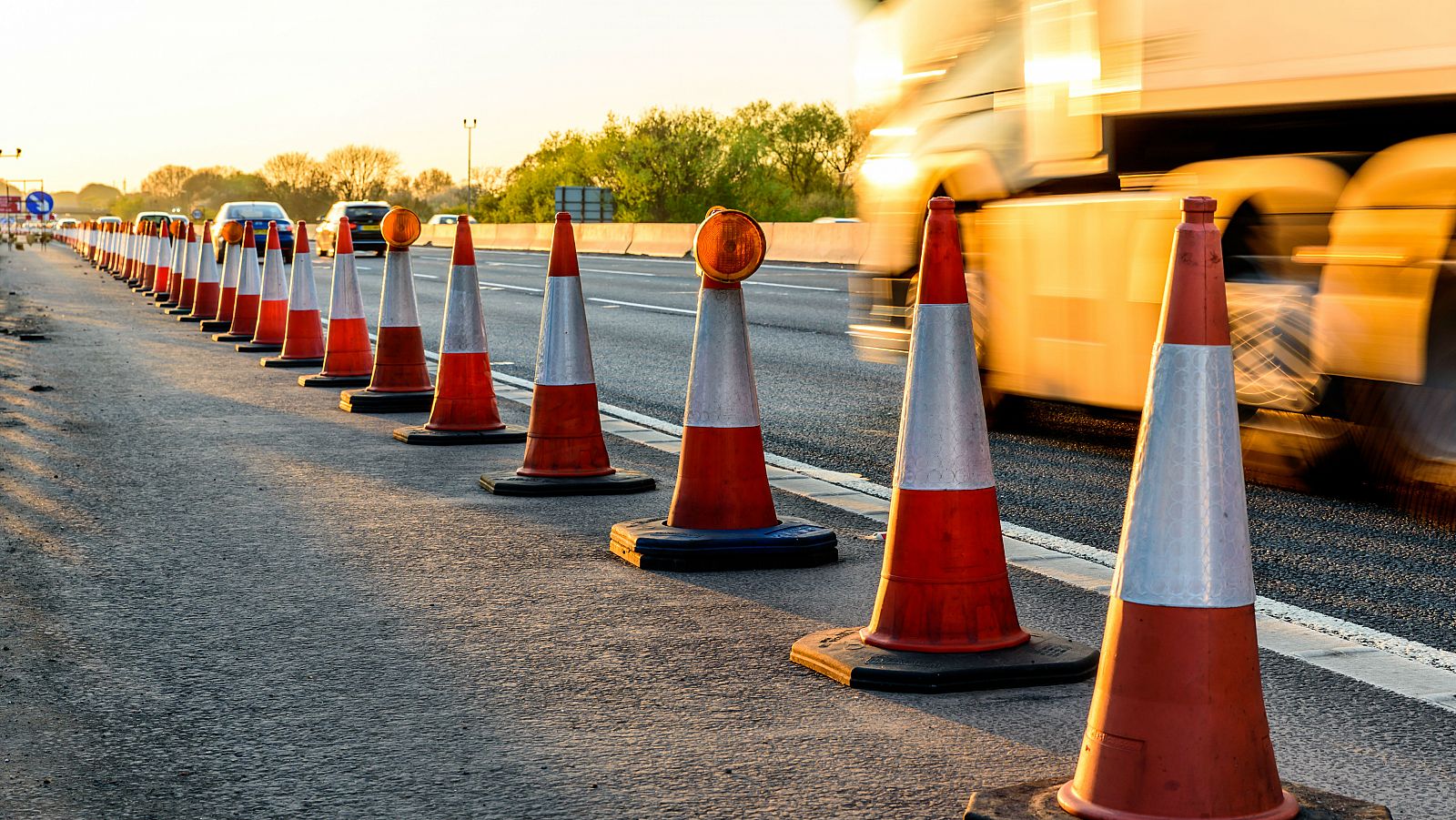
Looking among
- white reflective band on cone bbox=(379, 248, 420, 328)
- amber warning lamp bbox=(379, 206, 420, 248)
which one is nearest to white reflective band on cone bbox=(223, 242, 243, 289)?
white reflective band on cone bbox=(379, 248, 420, 328)

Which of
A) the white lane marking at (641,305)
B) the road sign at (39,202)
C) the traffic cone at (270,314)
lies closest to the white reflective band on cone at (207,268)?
the traffic cone at (270,314)

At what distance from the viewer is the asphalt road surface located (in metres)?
3.49

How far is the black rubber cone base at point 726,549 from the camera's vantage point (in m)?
5.63

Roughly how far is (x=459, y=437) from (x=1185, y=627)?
5.93 m

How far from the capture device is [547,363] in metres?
7.09

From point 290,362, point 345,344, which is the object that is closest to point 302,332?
point 290,362

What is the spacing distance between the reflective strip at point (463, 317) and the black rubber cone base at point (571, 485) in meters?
1.43

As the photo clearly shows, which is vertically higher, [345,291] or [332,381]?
[345,291]

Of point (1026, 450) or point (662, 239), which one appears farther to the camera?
point (662, 239)

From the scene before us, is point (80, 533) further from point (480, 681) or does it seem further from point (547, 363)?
point (480, 681)

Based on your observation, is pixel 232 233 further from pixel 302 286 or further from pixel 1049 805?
pixel 1049 805

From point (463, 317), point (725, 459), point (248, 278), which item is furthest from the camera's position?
point (248, 278)

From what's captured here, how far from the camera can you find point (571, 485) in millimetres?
7117

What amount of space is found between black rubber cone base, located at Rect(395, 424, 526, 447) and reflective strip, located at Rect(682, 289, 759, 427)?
308 centimetres
